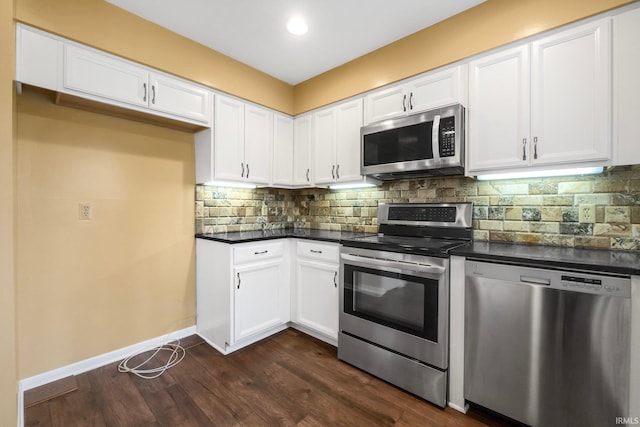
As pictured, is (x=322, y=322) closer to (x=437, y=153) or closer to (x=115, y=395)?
(x=115, y=395)

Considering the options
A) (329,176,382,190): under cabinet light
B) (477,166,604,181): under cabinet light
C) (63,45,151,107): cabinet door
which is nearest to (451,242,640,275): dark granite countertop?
(477,166,604,181): under cabinet light

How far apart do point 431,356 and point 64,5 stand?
321 cm

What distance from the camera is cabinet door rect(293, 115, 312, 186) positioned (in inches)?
122

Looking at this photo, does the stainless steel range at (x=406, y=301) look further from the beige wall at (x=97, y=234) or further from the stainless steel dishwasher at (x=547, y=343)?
the beige wall at (x=97, y=234)

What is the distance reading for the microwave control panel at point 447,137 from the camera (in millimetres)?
1967

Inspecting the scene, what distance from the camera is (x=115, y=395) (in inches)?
71.9

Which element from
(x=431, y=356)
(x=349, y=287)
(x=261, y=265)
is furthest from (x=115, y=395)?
(x=431, y=356)

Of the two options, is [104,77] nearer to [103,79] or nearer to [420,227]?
[103,79]

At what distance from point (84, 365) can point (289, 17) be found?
9.93 feet

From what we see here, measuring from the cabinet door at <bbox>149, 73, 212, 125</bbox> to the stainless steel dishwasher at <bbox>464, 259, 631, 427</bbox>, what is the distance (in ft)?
7.85

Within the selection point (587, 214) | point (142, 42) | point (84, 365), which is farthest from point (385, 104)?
point (84, 365)

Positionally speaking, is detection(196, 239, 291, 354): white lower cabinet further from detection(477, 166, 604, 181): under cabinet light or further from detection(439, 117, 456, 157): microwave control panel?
detection(477, 166, 604, 181): under cabinet light

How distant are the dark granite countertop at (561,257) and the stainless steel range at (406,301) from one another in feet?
0.71

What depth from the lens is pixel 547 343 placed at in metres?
1.41
